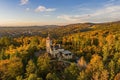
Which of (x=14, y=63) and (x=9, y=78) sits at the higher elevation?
(x=14, y=63)

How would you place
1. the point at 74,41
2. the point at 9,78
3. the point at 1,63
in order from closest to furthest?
the point at 9,78 < the point at 1,63 < the point at 74,41

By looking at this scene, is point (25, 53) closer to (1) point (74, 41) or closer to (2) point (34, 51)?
(2) point (34, 51)

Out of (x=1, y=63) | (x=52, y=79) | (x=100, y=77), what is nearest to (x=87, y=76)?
(x=100, y=77)

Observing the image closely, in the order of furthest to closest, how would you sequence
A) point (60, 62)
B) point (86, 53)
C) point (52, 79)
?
1. point (86, 53)
2. point (60, 62)
3. point (52, 79)

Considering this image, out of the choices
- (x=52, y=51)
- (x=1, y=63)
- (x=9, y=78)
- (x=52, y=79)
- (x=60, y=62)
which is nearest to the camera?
(x=52, y=79)

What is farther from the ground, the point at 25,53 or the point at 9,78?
the point at 25,53

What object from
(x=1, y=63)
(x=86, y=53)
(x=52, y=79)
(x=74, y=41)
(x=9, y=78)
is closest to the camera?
(x=52, y=79)

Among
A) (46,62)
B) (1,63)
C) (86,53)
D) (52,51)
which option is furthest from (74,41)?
(1,63)

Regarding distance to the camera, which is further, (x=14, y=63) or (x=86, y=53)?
(x=86, y=53)

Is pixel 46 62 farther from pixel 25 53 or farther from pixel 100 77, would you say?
pixel 100 77
